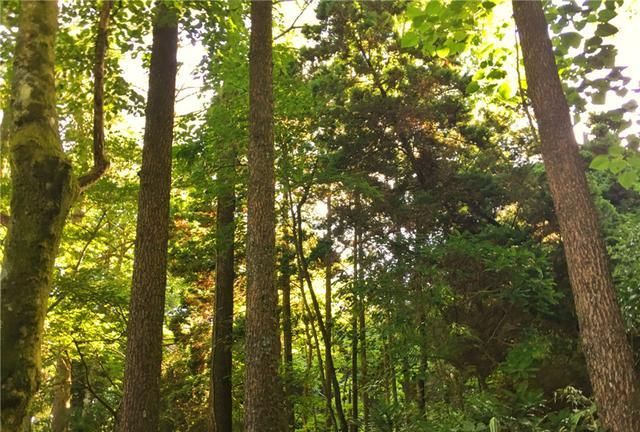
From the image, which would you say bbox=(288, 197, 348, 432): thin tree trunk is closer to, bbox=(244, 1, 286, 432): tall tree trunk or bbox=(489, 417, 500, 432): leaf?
bbox=(244, 1, 286, 432): tall tree trunk

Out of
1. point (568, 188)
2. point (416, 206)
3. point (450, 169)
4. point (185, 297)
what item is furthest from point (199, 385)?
point (568, 188)

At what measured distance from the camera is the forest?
12.6 ft

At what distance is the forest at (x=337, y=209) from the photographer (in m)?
3.85

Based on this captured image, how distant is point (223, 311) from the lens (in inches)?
463

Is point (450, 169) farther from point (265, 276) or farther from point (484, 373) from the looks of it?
point (265, 276)

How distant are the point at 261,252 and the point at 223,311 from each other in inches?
234

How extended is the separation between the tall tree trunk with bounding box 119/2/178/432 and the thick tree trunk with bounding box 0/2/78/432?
2.81 m

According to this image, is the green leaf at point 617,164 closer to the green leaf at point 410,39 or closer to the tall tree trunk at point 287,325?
the green leaf at point 410,39

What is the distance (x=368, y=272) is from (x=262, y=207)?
4028 mm

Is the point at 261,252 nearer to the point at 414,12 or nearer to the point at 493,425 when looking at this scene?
the point at 493,425

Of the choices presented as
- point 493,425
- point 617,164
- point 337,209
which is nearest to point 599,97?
point 617,164

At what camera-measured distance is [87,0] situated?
704 cm

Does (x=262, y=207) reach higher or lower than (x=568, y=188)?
higher

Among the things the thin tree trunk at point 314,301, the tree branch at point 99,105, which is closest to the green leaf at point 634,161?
the tree branch at point 99,105
